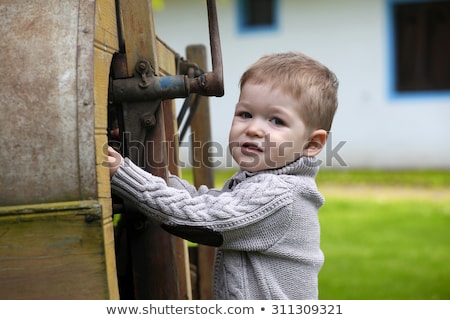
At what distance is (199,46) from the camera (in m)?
3.63

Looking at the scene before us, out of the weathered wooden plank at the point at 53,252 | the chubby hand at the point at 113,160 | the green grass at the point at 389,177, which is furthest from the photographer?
the green grass at the point at 389,177

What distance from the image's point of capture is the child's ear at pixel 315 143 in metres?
2.31

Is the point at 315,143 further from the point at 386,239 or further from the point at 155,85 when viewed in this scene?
the point at 386,239

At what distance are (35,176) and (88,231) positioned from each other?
0.19 meters

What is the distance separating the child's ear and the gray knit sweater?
Answer: 0.04 m

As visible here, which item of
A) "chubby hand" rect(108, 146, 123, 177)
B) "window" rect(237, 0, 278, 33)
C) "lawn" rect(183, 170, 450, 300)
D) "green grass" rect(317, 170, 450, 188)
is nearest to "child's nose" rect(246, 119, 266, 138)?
"chubby hand" rect(108, 146, 123, 177)

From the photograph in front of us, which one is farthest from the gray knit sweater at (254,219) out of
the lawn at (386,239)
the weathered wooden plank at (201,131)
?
the lawn at (386,239)

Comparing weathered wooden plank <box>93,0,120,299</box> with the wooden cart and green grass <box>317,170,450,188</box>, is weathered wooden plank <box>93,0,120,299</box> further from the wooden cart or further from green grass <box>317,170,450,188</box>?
green grass <box>317,170,450,188</box>

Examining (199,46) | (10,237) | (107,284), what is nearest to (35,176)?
(10,237)

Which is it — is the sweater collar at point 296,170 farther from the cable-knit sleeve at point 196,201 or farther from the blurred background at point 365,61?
the blurred background at point 365,61

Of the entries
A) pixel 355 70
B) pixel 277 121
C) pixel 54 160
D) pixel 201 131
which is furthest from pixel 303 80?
pixel 355 70

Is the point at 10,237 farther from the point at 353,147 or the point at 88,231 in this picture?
the point at 353,147

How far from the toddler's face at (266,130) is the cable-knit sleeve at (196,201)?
0.10 meters

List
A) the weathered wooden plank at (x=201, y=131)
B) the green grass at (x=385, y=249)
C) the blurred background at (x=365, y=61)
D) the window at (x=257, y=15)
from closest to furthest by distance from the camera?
the weathered wooden plank at (x=201, y=131)
the green grass at (x=385, y=249)
the blurred background at (x=365, y=61)
the window at (x=257, y=15)
